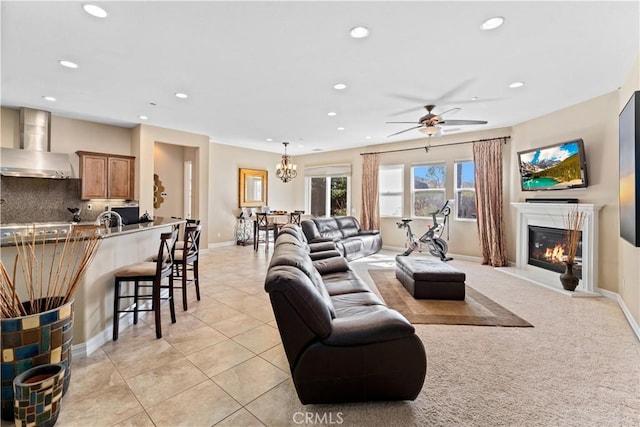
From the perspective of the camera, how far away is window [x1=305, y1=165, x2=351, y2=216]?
340 inches

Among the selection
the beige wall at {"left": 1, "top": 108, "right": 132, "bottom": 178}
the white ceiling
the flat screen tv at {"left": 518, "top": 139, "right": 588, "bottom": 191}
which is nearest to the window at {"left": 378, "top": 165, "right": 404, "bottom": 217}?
the white ceiling

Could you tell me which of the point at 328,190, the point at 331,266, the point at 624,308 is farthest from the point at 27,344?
the point at 328,190

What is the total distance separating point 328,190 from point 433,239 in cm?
386

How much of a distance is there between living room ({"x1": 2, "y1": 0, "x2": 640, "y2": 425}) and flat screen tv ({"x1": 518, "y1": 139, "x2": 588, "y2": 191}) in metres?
0.15

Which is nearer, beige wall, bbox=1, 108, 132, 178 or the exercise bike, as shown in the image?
beige wall, bbox=1, 108, 132, 178

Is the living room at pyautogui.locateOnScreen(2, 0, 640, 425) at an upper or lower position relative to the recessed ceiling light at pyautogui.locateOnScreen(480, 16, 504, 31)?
lower

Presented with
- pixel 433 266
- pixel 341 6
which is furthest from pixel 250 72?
pixel 433 266

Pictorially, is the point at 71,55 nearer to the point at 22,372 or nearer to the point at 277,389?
the point at 22,372

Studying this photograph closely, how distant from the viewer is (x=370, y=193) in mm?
7762

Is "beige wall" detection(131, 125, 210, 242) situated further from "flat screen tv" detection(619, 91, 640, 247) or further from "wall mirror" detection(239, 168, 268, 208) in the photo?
"flat screen tv" detection(619, 91, 640, 247)

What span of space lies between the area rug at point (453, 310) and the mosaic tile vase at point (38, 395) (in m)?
2.94

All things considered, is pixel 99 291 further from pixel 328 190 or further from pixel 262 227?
pixel 328 190

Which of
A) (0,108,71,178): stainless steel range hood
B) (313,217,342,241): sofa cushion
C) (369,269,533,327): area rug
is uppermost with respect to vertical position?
(0,108,71,178): stainless steel range hood

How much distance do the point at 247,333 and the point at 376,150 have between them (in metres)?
6.20
